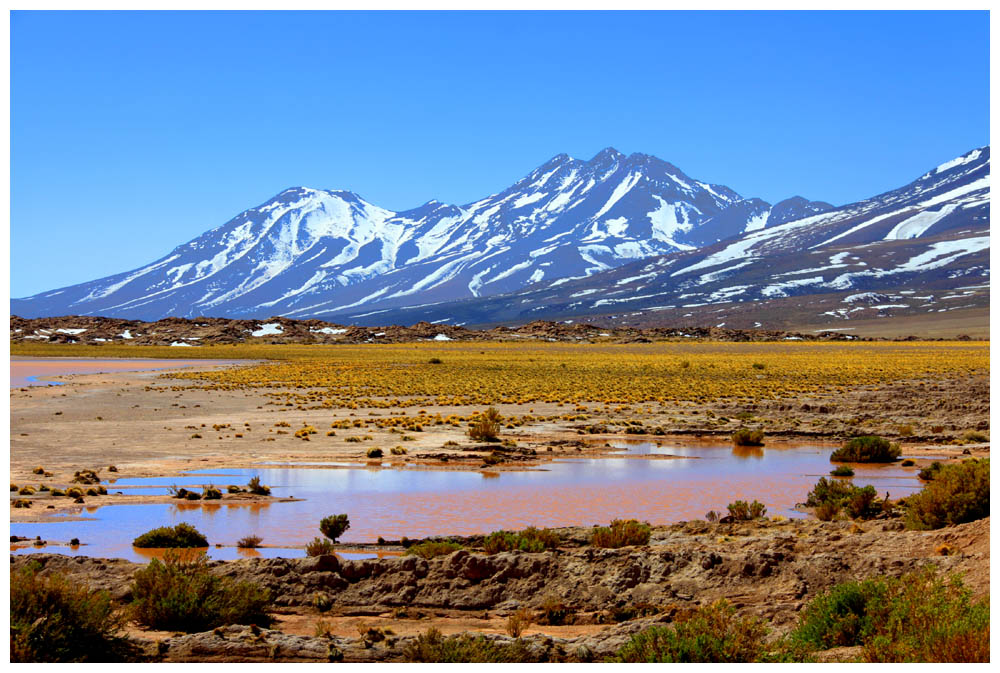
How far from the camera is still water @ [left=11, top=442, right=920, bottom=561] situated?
15.5 m

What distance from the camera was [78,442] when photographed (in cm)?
2709

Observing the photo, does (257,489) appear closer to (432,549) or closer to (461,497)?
(461,497)

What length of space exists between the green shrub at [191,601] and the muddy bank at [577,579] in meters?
0.28

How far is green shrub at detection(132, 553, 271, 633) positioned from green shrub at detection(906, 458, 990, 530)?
7.70m

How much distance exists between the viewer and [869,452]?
78.4 ft

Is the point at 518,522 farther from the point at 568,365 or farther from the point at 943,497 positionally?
the point at 568,365

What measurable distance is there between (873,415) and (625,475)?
15935 mm

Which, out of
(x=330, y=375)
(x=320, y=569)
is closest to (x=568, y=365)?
(x=330, y=375)

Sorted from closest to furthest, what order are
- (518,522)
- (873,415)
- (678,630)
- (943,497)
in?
(678,630)
(943,497)
(518,522)
(873,415)

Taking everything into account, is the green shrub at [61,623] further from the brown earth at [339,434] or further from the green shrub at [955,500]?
the green shrub at [955,500]

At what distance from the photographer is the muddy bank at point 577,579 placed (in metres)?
10.0

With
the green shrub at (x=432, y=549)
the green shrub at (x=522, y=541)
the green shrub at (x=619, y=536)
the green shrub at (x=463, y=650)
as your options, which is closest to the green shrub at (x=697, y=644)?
the green shrub at (x=463, y=650)

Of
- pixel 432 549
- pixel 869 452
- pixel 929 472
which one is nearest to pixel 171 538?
pixel 432 549

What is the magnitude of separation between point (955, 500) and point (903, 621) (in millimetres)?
4678
